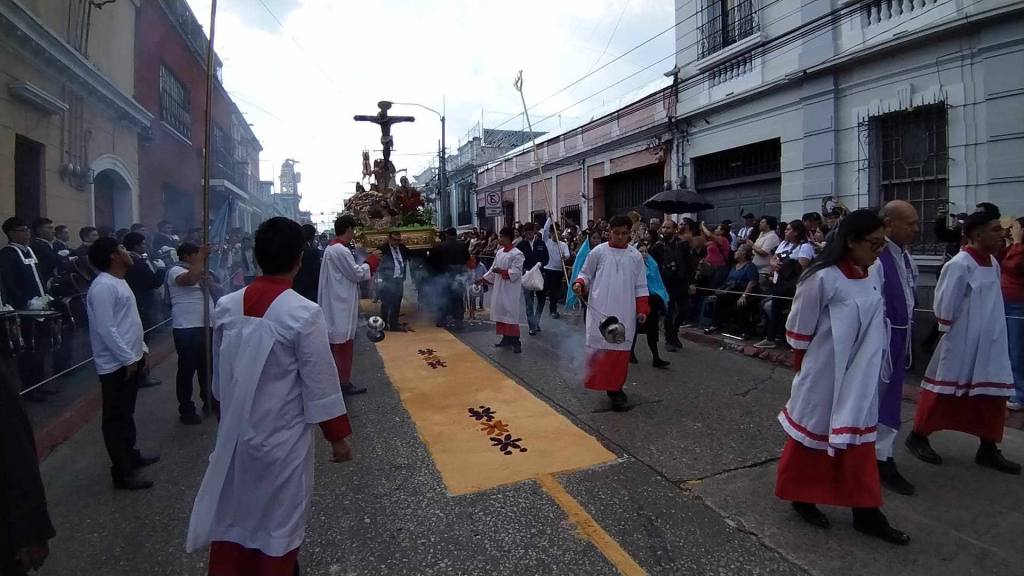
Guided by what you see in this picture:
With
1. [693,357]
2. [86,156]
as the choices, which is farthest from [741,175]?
[86,156]

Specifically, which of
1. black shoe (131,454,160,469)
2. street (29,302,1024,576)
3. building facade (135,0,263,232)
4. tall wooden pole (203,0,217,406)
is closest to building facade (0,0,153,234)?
building facade (135,0,263,232)

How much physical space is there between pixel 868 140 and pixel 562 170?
1195 centimetres

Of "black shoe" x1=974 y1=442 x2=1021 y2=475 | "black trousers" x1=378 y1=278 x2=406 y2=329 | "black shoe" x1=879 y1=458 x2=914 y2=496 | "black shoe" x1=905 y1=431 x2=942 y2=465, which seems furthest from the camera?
"black trousers" x1=378 y1=278 x2=406 y2=329

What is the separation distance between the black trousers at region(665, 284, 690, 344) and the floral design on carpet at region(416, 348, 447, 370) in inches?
121

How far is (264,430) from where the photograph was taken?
2.25 metres

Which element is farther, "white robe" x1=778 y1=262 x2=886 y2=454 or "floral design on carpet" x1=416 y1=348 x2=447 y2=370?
"floral design on carpet" x1=416 y1=348 x2=447 y2=370

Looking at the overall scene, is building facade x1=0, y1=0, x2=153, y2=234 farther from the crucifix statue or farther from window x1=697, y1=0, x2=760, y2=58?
window x1=697, y1=0, x2=760, y2=58

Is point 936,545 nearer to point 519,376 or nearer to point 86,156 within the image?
point 519,376

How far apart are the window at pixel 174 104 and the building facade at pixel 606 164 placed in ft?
31.4

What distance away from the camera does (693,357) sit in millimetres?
7434

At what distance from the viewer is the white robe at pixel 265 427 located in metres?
2.22

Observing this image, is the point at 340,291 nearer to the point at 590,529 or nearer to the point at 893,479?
the point at 590,529

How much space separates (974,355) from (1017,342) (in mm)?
1771

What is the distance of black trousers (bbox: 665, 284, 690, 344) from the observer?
7.92 m
